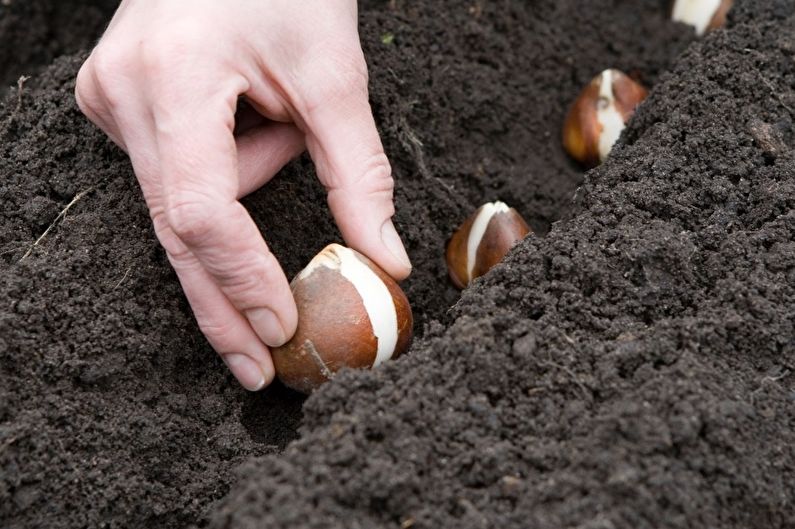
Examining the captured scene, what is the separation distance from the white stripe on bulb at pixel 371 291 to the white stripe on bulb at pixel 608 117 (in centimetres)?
98

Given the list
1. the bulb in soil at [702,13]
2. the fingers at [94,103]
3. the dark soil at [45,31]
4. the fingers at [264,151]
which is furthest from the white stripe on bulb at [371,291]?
the dark soil at [45,31]

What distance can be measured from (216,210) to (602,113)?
1.30 m

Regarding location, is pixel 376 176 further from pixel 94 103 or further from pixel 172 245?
pixel 94 103

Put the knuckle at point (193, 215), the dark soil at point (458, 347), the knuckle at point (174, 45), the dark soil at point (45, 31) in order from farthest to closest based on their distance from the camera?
the dark soil at point (45, 31)
the knuckle at point (174, 45)
the knuckle at point (193, 215)
the dark soil at point (458, 347)

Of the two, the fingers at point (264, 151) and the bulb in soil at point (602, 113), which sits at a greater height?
the fingers at point (264, 151)

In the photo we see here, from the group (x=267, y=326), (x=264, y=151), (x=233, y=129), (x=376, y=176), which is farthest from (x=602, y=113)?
(x=267, y=326)

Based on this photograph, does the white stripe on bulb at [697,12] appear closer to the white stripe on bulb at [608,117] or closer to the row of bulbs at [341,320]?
the white stripe on bulb at [608,117]

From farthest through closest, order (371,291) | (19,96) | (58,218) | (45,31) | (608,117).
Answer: (45,31) → (608,117) → (19,96) → (58,218) → (371,291)

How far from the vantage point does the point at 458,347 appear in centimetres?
149

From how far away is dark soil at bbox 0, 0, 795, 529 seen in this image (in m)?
1.35

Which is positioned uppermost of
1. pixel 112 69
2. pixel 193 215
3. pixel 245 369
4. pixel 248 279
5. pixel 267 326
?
pixel 112 69

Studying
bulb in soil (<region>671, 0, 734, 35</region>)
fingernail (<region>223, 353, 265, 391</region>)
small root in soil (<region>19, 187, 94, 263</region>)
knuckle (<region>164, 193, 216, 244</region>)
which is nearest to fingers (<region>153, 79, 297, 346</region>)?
knuckle (<region>164, 193, 216, 244</region>)

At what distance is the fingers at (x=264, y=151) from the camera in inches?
72.8

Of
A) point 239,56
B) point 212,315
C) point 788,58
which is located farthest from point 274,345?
point 788,58
